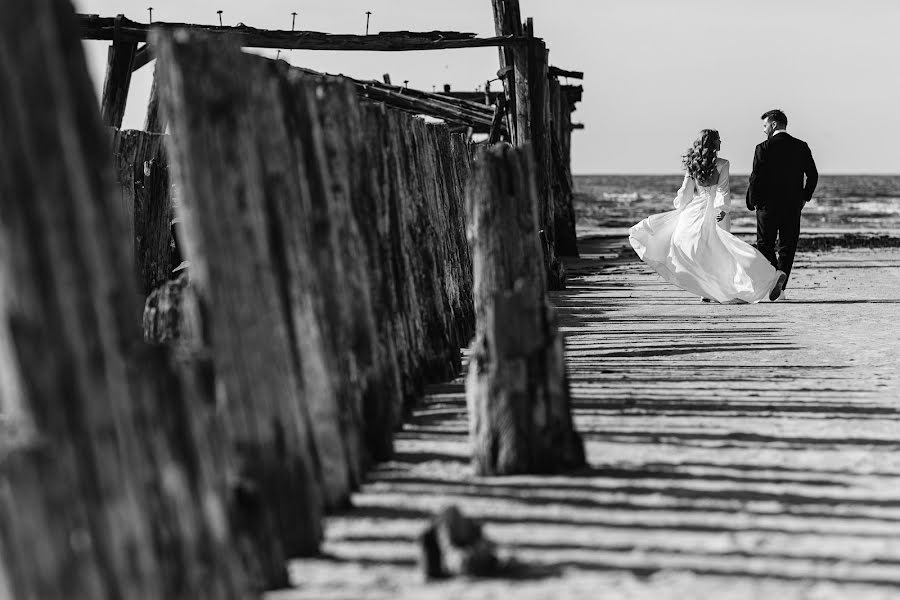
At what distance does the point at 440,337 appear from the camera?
614 cm

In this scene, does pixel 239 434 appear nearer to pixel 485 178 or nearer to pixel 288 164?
pixel 288 164

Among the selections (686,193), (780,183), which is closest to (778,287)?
(780,183)

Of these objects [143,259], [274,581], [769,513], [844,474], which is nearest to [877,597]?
[769,513]

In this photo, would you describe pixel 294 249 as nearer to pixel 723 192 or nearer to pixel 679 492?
pixel 679 492

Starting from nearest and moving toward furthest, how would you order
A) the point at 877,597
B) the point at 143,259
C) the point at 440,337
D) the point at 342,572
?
the point at 877,597 → the point at 342,572 → the point at 440,337 → the point at 143,259

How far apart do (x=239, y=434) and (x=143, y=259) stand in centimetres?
643

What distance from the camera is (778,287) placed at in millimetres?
9953

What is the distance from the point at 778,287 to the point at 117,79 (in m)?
6.50

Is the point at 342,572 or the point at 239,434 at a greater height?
the point at 239,434

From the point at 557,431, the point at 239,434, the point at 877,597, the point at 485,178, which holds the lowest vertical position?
the point at 877,597

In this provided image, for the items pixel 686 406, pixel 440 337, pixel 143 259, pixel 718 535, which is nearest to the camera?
pixel 718 535

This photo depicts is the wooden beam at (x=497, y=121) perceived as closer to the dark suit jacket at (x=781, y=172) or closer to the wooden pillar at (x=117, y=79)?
the dark suit jacket at (x=781, y=172)

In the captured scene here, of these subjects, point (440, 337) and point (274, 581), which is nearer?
point (274, 581)

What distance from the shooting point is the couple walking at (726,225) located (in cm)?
978
